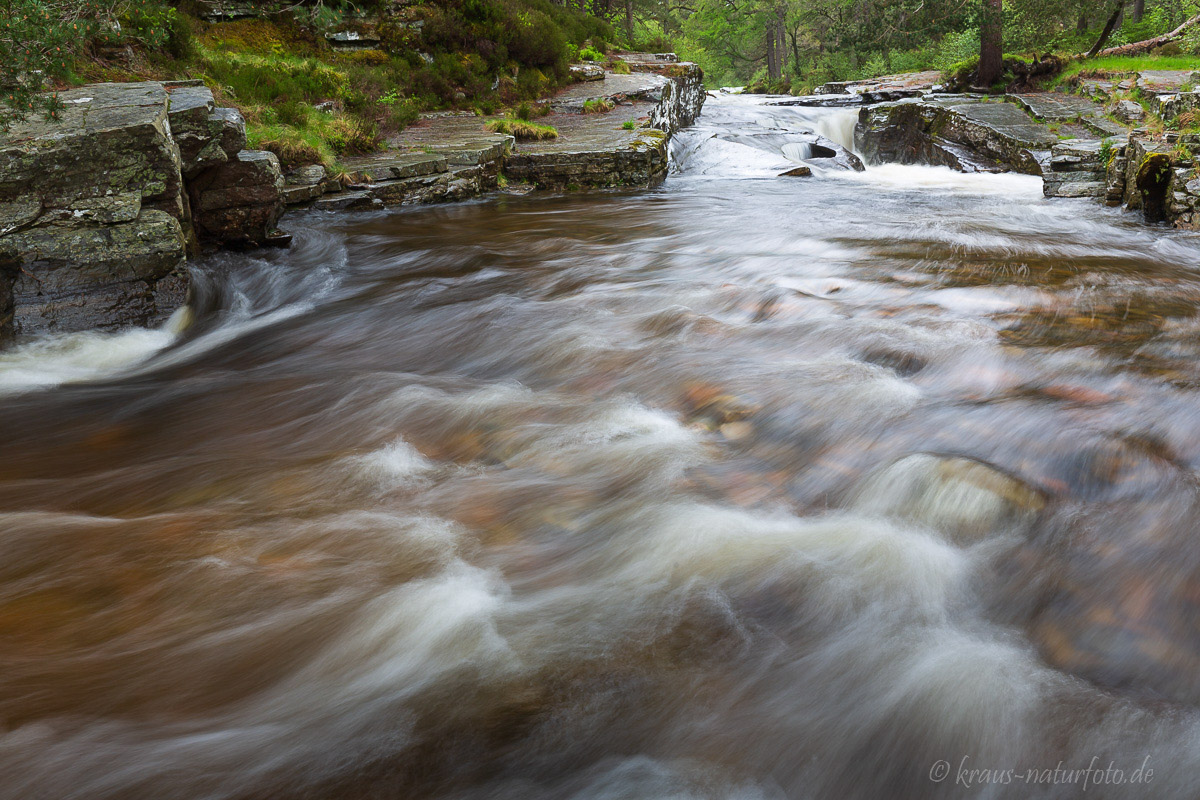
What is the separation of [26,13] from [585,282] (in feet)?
15.5

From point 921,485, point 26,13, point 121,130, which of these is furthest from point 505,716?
point 26,13

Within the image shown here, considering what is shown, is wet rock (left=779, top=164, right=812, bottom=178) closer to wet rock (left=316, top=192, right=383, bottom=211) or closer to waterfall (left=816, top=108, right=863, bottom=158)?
waterfall (left=816, top=108, right=863, bottom=158)

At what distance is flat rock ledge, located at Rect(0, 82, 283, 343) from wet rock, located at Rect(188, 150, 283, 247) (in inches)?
21.7

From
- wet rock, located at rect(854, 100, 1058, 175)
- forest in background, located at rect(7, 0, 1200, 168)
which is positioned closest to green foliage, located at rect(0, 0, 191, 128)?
forest in background, located at rect(7, 0, 1200, 168)

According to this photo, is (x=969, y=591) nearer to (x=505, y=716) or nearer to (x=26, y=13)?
(x=505, y=716)

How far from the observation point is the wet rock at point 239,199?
21.9 feet

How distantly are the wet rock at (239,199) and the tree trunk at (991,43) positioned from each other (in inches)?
689

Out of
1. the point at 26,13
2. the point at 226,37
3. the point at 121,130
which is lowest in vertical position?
the point at 121,130

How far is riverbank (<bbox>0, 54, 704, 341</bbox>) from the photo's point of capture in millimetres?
4875

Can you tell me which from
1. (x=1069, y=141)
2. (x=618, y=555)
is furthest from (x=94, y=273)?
(x=1069, y=141)

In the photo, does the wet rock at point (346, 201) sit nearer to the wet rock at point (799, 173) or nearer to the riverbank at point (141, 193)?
the riverbank at point (141, 193)

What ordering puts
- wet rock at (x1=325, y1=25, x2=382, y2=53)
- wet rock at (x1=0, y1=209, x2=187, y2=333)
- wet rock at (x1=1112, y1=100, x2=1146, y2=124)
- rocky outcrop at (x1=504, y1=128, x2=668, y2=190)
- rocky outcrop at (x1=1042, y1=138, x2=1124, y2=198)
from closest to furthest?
wet rock at (x1=0, y1=209, x2=187, y2=333)
rocky outcrop at (x1=1042, y1=138, x2=1124, y2=198)
rocky outcrop at (x1=504, y1=128, x2=668, y2=190)
wet rock at (x1=1112, y1=100, x2=1146, y2=124)
wet rock at (x1=325, y1=25, x2=382, y2=53)

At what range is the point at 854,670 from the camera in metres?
2.03

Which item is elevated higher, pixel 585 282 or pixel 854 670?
pixel 585 282
